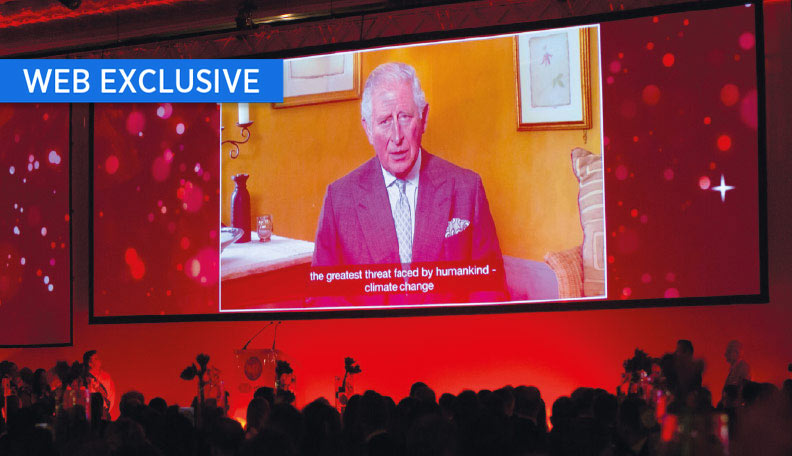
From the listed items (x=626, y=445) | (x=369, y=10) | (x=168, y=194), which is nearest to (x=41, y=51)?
(x=168, y=194)

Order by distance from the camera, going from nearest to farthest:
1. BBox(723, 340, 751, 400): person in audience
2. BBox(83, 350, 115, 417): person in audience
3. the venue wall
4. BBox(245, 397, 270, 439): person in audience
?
1. BBox(245, 397, 270, 439): person in audience
2. BBox(723, 340, 751, 400): person in audience
3. BBox(83, 350, 115, 417): person in audience
4. the venue wall

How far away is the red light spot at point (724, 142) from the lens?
551 centimetres

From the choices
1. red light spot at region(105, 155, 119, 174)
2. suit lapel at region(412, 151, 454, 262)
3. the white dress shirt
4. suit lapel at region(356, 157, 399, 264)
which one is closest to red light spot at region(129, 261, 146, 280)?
red light spot at region(105, 155, 119, 174)

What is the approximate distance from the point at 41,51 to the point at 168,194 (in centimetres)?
244

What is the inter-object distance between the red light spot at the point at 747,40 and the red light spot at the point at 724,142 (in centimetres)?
63

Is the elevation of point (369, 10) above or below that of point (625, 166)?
above

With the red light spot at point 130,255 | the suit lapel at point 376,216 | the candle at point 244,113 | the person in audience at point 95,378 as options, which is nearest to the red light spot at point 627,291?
the suit lapel at point 376,216

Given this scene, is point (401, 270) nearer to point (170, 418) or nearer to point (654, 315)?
point (654, 315)

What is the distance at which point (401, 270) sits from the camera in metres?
6.03

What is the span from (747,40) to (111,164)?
521 cm

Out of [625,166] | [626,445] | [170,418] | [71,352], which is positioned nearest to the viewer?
[626,445]

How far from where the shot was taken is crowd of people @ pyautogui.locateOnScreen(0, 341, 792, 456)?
2227mm

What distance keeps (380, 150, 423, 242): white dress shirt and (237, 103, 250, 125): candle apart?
1.29 m

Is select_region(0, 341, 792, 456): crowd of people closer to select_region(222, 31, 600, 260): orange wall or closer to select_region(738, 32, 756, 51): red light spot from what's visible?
select_region(222, 31, 600, 260): orange wall
